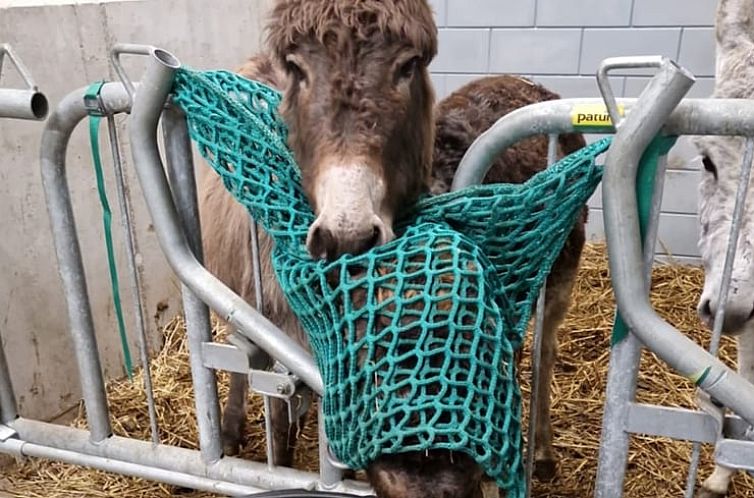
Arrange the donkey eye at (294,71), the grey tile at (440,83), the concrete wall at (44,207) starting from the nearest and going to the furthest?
the donkey eye at (294,71)
the concrete wall at (44,207)
the grey tile at (440,83)

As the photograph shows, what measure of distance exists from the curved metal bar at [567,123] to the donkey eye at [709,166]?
2.67ft

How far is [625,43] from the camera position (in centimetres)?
363

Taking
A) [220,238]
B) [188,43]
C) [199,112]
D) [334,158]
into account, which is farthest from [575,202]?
[188,43]

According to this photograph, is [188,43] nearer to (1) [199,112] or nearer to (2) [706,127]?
(1) [199,112]

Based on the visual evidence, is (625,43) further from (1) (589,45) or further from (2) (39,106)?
(2) (39,106)

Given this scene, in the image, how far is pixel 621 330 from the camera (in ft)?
3.71

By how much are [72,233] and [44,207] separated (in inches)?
33.4

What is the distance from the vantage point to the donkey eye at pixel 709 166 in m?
1.78

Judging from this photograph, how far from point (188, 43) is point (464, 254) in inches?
90.7

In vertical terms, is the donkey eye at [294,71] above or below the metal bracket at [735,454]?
above

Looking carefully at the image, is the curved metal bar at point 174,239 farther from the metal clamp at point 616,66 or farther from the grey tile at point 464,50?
the grey tile at point 464,50

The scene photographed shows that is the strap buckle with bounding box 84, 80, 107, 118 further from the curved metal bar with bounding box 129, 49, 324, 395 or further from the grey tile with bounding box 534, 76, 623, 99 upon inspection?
the grey tile with bounding box 534, 76, 623, 99

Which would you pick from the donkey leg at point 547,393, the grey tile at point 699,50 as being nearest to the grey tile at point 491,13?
the grey tile at point 699,50

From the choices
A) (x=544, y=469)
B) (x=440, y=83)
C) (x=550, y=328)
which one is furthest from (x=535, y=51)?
(x=544, y=469)
